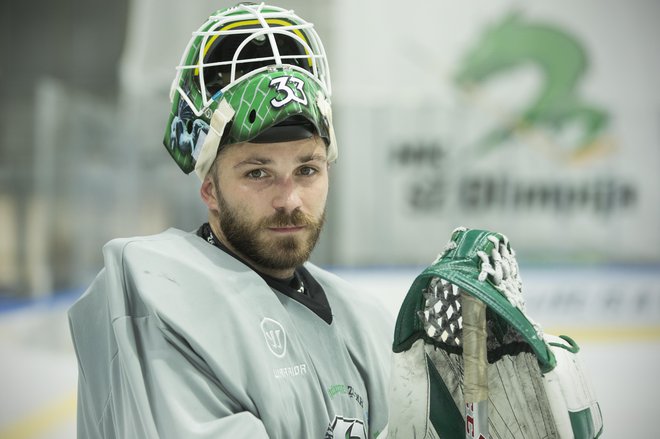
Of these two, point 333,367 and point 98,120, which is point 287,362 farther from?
point 98,120

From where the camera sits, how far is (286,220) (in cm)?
122

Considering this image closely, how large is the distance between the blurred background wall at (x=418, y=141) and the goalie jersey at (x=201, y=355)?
4691 mm

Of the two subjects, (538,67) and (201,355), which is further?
(538,67)

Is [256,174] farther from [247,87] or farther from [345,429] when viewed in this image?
[345,429]

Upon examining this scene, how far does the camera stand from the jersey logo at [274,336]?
1114 mm

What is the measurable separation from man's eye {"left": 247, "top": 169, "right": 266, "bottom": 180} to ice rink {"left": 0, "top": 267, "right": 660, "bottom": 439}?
1748 mm

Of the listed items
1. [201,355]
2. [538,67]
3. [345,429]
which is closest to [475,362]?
[345,429]

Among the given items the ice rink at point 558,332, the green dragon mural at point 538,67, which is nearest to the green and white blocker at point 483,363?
the ice rink at point 558,332

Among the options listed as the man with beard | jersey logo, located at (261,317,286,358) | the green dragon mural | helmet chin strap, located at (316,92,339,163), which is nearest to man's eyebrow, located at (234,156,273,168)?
the man with beard

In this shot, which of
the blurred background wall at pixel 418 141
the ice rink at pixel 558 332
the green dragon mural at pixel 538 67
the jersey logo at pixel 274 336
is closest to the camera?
the jersey logo at pixel 274 336

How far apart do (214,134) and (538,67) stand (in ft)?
20.5

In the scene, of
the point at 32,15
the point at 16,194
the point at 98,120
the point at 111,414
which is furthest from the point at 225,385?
the point at 32,15

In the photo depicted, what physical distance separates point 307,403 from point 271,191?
0.32 metres

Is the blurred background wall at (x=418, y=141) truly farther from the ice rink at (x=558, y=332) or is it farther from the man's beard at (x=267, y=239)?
the man's beard at (x=267, y=239)
